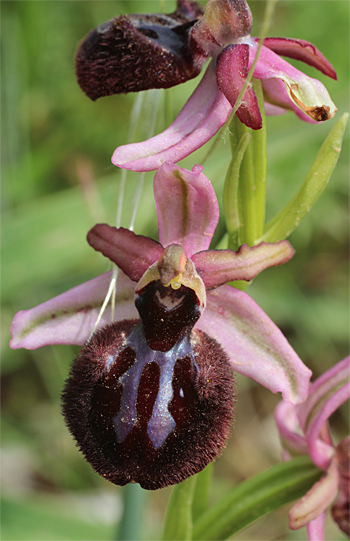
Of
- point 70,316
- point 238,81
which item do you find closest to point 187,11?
point 238,81

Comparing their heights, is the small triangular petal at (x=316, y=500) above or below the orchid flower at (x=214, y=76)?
below

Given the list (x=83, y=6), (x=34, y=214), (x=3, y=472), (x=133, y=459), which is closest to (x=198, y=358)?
(x=133, y=459)

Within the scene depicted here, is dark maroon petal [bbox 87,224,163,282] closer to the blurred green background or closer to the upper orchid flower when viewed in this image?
the upper orchid flower

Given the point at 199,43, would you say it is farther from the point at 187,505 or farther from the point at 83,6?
the point at 83,6

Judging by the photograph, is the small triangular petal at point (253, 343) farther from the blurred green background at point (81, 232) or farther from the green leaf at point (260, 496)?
the blurred green background at point (81, 232)

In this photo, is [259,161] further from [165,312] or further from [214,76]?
[165,312]

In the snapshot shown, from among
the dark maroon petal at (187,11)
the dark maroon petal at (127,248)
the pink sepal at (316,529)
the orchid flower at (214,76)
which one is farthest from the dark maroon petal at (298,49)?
the pink sepal at (316,529)
